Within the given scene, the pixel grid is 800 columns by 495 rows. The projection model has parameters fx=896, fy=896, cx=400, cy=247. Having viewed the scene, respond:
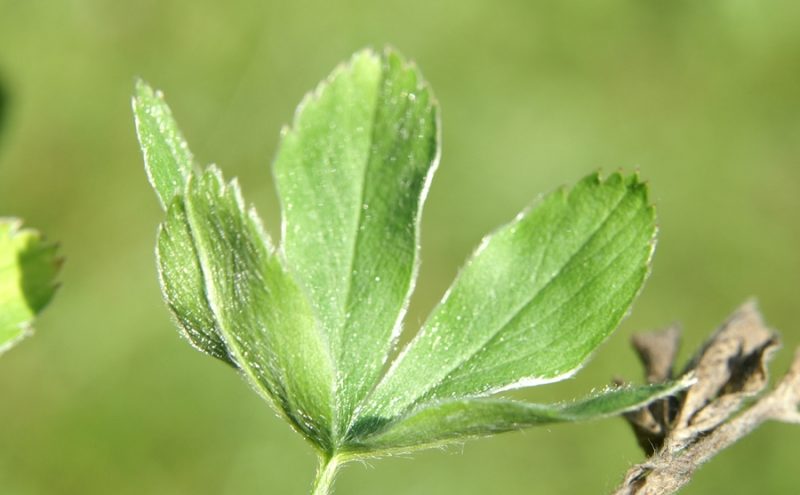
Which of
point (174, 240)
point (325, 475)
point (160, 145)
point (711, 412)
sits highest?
point (160, 145)

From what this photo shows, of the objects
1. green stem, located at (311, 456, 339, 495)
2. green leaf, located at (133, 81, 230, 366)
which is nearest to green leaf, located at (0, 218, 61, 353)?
green leaf, located at (133, 81, 230, 366)

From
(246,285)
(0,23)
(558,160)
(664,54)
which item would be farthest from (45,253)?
(664,54)

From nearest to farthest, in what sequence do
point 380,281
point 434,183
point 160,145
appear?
point 160,145
point 380,281
point 434,183

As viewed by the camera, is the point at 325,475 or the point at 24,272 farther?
the point at 24,272

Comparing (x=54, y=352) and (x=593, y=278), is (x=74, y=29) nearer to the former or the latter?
(x=54, y=352)

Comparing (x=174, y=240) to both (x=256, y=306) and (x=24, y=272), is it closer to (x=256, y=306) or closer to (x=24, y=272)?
(x=256, y=306)

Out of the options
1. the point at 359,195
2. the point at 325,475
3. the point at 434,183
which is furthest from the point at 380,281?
the point at 434,183

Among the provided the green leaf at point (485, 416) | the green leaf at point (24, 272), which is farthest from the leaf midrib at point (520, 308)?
the green leaf at point (24, 272)
